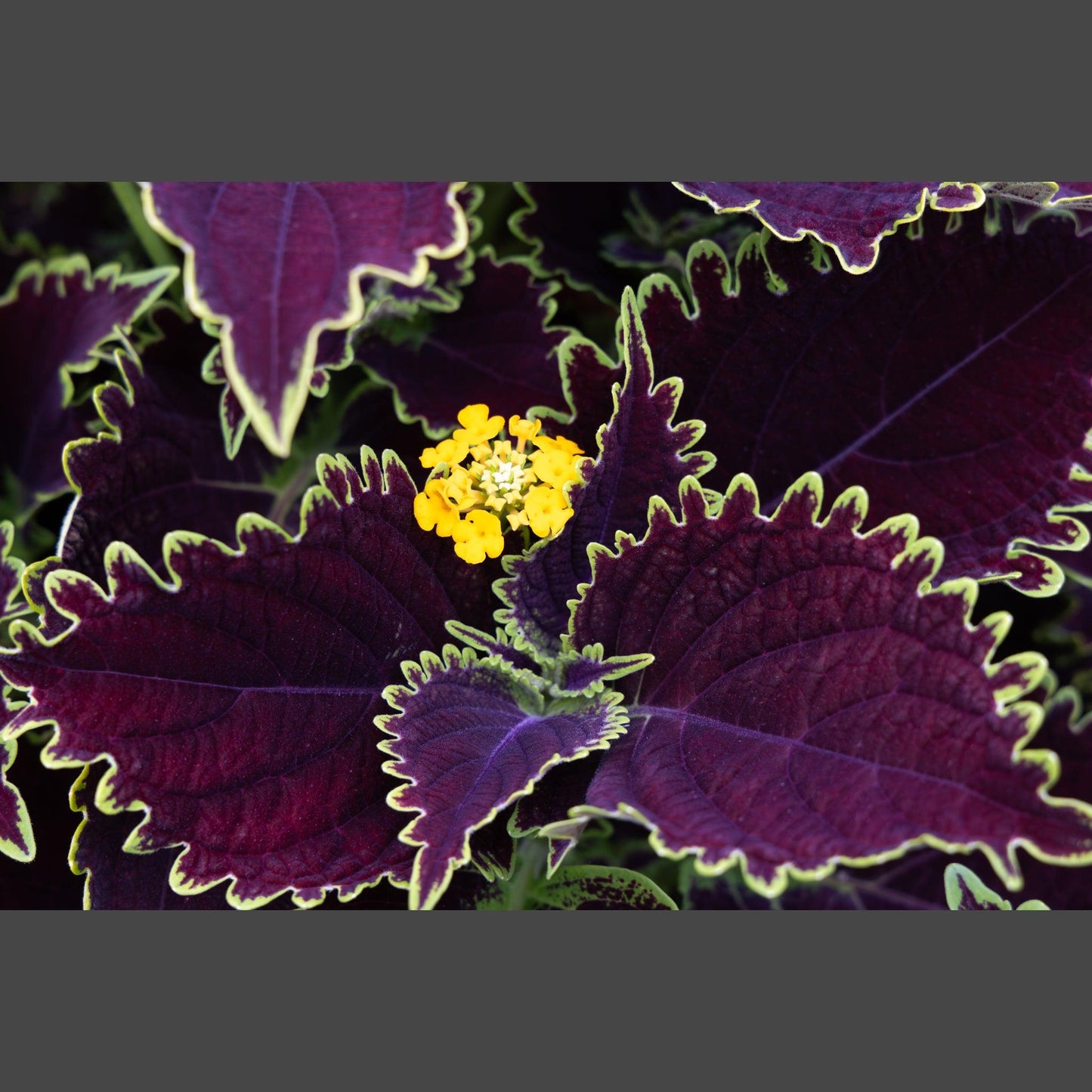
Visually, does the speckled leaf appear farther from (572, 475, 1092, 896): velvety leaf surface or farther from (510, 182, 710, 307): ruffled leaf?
(510, 182, 710, 307): ruffled leaf

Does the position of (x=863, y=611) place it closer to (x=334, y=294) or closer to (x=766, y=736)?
(x=766, y=736)

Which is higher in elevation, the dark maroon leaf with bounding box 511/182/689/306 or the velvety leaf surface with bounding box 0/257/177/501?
the dark maroon leaf with bounding box 511/182/689/306

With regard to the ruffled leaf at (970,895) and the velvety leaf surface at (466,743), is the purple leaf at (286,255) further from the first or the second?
the ruffled leaf at (970,895)

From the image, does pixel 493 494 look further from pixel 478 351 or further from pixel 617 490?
pixel 478 351

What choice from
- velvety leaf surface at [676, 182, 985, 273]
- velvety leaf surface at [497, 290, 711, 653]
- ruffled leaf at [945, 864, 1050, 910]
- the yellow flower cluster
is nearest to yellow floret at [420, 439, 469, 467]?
the yellow flower cluster

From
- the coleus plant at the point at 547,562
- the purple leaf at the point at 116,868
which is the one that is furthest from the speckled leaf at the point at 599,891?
the purple leaf at the point at 116,868

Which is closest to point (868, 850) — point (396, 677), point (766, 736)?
point (766, 736)

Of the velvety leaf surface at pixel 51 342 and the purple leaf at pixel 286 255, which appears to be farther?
the velvety leaf surface at pixel 51 342
